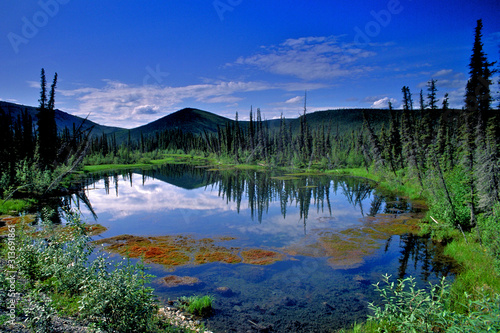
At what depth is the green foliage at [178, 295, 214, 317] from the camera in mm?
9625

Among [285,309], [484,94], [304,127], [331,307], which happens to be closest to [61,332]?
[285,309]

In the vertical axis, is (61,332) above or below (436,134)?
below

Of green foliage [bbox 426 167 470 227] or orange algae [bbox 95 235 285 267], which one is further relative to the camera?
green foliage [bbox 426 167 470 227]

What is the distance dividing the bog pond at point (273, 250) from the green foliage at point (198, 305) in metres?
0.34

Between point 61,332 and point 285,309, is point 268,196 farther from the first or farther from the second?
point 61,332

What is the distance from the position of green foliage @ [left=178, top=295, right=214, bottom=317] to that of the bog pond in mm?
343

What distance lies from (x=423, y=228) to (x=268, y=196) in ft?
55.3

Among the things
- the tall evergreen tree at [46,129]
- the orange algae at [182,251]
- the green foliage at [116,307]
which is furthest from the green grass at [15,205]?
the green foliage at [116,307]

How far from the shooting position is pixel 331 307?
1021 centimetres

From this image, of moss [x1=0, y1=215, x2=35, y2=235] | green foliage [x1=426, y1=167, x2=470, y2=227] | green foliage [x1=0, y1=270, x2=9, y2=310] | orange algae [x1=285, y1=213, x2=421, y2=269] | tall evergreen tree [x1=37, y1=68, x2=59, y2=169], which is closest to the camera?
green foliage [x1=0, y1=270, x2=9, y2=310]

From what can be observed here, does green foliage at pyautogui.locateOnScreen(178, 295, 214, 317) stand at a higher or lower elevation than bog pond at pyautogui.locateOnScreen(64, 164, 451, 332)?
higher

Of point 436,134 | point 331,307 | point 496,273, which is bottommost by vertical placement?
point 331,307

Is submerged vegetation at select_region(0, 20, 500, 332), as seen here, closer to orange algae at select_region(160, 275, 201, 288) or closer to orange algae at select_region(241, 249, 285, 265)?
orange algae at select_region(241, 249, 285, 265)

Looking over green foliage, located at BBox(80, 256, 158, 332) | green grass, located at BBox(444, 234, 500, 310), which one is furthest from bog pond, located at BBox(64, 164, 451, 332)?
green foliage, located at BBox(80, 256, 158, 332)
